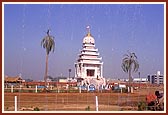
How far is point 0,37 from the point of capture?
7.66 m

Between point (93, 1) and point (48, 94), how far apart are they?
596 cm

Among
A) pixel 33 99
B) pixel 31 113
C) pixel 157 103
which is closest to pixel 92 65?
pixel 33 99

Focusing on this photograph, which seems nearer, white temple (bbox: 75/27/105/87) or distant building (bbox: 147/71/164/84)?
distant building (bbox: 147/71/164/84)

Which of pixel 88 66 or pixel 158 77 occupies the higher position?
pixel 88 66

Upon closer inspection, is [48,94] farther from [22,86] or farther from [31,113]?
[31,113]

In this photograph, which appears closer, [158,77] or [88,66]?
[158,77]

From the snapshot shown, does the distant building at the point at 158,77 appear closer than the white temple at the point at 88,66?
Yes

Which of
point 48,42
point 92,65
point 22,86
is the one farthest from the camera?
point 92,65

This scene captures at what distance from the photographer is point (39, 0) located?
757cm

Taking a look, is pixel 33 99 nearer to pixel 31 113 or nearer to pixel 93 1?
pixel 31 113

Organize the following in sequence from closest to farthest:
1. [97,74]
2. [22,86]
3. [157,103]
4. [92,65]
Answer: [157,103] < [22,86] < [97,74] < [92,65]

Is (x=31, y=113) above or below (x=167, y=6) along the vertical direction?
below

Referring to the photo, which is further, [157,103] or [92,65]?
[92,65]

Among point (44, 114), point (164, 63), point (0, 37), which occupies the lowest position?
point (44, 114)
